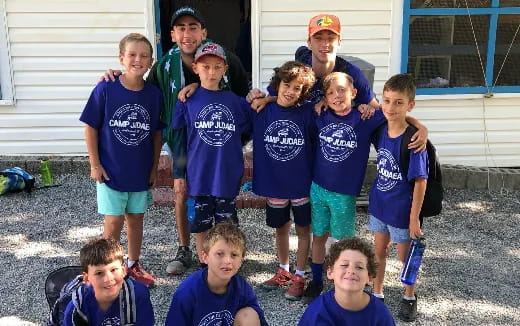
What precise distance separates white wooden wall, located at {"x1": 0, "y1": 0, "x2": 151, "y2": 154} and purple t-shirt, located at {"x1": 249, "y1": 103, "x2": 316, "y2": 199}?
312 cm

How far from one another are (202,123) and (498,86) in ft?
13.8

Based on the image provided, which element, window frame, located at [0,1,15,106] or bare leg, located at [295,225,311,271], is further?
→ window frame, located at [0,1,15,106]

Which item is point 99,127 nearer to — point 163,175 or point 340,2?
point 163,175

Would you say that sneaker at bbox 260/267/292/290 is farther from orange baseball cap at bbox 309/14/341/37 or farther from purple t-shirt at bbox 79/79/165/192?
orange baseball cap at bbox 309/14/341/37

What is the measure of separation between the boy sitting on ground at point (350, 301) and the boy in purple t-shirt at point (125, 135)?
1617 mm

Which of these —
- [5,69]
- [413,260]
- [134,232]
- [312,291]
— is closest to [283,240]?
[312,291]

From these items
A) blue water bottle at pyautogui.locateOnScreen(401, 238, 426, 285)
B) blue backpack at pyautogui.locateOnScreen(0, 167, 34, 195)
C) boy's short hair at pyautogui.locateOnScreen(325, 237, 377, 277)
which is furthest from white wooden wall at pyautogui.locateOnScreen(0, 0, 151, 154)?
boy's short hair at pyautogui.locateOnScreen(325, 237, 377, 277)

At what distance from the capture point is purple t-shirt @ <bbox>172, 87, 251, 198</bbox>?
3465mm

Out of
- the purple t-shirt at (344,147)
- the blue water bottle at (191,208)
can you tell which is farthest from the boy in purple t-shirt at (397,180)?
the blue water bottle at (191,208)

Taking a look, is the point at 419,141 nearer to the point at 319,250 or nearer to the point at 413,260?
the point at 413,260

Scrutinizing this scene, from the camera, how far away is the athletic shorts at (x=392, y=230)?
3.31 metres

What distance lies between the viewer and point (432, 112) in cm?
630

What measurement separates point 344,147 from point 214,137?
801 millimetres

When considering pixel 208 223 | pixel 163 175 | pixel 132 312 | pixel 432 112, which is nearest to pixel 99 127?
pixel 208 223
